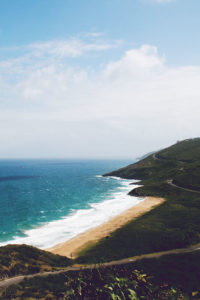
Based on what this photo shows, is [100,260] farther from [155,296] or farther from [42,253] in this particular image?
[155,296]

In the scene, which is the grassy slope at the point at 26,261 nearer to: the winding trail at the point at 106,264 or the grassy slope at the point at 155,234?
the winding trail at the point at 106,264

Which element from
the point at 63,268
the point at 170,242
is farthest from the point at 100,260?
the point at 170,242

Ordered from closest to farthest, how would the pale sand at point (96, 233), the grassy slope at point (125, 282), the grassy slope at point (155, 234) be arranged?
the grassy slope at point (125, 282), the grassy slope at point (155, 234), the pale sand at point (96, 233)

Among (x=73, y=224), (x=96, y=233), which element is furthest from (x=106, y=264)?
(x=73, y=224)

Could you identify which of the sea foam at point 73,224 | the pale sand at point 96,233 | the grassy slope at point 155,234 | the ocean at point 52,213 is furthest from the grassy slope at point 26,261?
the ocean at point 52,213

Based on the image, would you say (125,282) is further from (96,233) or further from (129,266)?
(96,233)

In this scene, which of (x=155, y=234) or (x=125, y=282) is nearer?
(x=125, y=282)

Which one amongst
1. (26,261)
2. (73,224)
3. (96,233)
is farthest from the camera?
(73,224)
